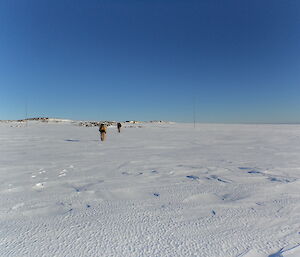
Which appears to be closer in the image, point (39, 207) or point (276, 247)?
point (276, 247)

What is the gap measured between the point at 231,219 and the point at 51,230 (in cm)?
225

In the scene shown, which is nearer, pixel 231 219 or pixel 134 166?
pixel 231 219

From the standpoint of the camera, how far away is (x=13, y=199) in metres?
3.57

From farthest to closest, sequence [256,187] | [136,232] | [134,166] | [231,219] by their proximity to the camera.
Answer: [134,166] < [256,187] < [231,219] < [136,232]

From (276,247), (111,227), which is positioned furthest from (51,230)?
(276,247)

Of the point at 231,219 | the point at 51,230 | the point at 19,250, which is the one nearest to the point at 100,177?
the point at 51,230

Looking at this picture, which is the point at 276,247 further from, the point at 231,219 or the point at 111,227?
the point at 111,227

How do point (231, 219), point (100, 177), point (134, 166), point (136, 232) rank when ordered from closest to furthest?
point (136, 232), point (231, 219), point (100, 177), point (134, 166)

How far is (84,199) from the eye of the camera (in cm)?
355

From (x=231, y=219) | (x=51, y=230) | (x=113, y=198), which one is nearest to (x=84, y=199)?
(x=113, y=198)

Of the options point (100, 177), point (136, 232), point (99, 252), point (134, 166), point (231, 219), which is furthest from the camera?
point (134, 166)

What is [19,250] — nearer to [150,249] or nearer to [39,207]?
[39,207]

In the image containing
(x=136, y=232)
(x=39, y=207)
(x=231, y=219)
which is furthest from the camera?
(x=39, y=207)

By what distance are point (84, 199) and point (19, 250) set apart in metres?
1.38
